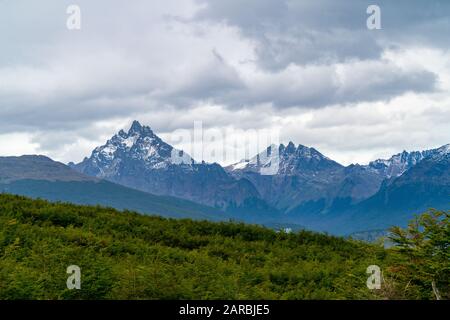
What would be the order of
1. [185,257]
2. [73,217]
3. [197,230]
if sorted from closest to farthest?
1. [185,257]
2. [73,217]
3. [197,230]

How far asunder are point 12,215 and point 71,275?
1302 cm

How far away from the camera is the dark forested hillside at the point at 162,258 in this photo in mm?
17562

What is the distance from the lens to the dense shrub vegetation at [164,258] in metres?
17.5

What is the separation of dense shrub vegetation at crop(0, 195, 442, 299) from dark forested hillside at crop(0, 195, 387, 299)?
4 centimetres

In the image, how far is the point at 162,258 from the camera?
985 inches

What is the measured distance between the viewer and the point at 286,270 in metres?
23.7

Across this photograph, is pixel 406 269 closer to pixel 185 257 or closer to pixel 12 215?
pixel 185 257

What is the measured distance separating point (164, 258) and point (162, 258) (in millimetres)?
95

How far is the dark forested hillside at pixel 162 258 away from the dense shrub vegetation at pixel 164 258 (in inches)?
1.5

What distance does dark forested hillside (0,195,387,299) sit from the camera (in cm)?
1756

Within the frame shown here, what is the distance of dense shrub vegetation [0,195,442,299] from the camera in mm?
17547
